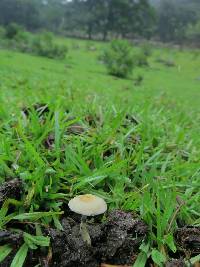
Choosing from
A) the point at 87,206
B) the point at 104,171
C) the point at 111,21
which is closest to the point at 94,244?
the point at 87,206

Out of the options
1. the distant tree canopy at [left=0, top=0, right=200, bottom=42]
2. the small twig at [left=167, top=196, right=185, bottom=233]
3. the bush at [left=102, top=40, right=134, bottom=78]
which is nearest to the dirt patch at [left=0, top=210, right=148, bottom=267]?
the small twig at [left=167, top=196, right=185, bottom=233]

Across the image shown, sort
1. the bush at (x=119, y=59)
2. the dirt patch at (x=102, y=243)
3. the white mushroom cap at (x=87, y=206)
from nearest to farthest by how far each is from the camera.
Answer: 1. the white mushroom cap at (x=87, y=206)
2. the dirt patch at (x=102, y=243)
3. the bush at (x=119, y=59)

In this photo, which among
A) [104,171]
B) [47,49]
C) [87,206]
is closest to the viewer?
→ [87,206]

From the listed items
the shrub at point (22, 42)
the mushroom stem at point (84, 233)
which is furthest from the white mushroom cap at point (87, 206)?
the shrub at point (22, 42)

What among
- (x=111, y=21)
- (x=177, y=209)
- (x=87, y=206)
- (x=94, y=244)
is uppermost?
(x=87, y=206)

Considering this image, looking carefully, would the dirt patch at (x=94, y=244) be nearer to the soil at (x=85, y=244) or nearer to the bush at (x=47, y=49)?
the soil at (x=85, y=244)

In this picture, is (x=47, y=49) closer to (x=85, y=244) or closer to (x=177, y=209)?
(x=177, y=209)

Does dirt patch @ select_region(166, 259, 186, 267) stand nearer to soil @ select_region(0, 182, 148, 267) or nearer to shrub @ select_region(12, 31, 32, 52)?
soil @ select_region(0, 182, 148, 267)
